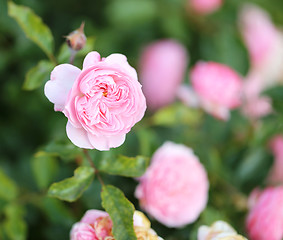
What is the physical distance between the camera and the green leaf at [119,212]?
53 cm

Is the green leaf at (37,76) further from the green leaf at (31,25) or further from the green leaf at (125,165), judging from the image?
the green leaf at (125,165)

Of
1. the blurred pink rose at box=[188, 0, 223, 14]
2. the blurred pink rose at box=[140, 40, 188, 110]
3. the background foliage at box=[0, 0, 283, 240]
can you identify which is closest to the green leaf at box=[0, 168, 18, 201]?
the background foliage at box=[0, 0, 283, 240]

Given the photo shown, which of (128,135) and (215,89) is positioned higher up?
(215,89)

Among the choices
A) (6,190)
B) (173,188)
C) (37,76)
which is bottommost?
(6,190)

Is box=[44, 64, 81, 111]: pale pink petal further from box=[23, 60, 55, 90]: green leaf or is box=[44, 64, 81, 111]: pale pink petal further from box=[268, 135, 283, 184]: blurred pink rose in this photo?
box=[268, 135, 283, 184]: blurred pink rose

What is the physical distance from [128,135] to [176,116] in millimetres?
115

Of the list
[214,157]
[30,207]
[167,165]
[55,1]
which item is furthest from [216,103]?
[55,1]

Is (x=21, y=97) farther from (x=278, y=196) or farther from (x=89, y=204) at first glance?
(x=278, y=196)

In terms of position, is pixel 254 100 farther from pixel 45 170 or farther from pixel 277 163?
pixel 45 170

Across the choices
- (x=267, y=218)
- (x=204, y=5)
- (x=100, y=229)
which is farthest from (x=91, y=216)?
(x=204, y=5)

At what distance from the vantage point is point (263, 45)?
1.19 meters

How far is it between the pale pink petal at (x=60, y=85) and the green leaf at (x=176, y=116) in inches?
11.8

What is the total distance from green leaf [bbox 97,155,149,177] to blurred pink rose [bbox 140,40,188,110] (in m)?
0.56

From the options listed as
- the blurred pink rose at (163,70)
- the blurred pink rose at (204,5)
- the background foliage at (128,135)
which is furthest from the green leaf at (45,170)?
the blurred pink rose at (204,5)
